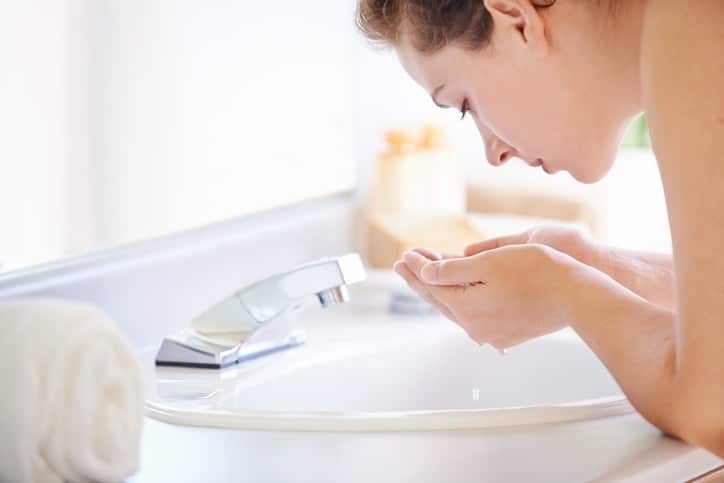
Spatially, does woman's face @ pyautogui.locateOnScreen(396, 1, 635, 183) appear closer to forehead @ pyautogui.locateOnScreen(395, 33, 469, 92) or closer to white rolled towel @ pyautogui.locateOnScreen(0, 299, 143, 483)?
forehead @ pyautogui.locateOnScreen(395, 33, 469, 92)

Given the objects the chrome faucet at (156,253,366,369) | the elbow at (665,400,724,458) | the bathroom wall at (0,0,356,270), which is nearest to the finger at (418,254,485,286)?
the chrome faucet at (156,253,366,369)

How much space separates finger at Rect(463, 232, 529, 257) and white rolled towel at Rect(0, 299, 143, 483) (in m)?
0.51

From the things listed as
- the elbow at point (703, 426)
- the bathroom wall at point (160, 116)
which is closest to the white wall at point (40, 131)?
the bathroom wall at point (160, 116)

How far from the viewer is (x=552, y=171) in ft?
4.01

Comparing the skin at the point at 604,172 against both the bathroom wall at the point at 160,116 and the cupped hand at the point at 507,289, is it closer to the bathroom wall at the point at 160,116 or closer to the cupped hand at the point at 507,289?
the cupped hand at the point at 507,289

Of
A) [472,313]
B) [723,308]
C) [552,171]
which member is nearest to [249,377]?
[472,313]

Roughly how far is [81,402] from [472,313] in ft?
1.41

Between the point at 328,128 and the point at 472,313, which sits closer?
the point at 472,313

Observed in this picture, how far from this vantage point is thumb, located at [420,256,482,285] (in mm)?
1101

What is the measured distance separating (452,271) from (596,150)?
0.19 meters

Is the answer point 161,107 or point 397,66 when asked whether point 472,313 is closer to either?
point 161,107

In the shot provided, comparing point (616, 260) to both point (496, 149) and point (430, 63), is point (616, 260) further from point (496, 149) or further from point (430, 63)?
point (430, 63)

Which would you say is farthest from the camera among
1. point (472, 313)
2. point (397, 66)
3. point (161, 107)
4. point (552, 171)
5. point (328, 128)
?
point (397, 66)

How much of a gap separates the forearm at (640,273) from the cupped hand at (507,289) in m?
0.17
